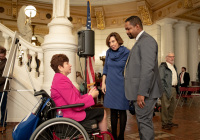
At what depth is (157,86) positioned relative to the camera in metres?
2.06

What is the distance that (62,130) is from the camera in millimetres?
1954

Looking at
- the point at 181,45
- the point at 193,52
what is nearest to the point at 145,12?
the point at 181,45

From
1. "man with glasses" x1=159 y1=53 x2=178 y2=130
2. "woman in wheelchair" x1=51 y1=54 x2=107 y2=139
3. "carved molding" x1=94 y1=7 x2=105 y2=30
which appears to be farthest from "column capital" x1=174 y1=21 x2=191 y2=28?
"woman in wheelchair" x1=51 y1=54 x2=107 y2=139

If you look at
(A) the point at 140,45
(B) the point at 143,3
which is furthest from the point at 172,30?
(A) the point at 140,45

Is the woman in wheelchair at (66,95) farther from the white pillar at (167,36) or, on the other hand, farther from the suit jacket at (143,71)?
the white pillar at (167,36)

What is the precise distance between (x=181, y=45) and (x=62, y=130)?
Answer: 9725 millimetres

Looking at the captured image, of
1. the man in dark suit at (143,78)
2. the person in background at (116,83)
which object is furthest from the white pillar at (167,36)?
the man in dark suit at (143,78)

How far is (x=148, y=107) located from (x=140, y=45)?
60 cm

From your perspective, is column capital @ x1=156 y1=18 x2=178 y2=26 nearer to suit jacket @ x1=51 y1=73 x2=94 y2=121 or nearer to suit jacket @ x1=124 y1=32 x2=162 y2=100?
suit jacket @ x1=124 y1=32 x2=162 y2=100

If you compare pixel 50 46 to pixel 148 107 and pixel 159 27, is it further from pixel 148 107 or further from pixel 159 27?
pixel 159 27

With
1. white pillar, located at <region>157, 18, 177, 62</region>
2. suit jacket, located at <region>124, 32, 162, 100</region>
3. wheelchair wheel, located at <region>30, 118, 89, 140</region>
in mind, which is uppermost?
white pillar, located at <region>157, 18, 177, 62</region>

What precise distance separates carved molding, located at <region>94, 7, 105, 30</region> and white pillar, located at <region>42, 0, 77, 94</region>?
7.21 metres

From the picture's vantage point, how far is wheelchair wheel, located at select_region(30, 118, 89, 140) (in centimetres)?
187

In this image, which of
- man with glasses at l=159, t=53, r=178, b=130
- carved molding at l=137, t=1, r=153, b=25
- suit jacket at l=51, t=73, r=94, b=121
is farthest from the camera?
carved molding at l=137, t=1, r=153, b=25
